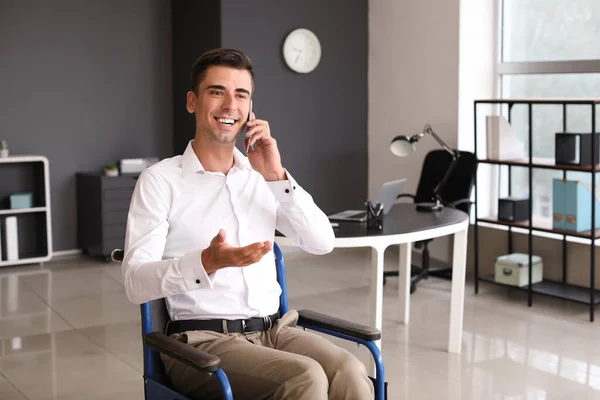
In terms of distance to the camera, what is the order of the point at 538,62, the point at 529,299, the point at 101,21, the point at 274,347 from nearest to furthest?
the point at 274,347
the point at 529,299
the point at 538,62
the point at 101,21

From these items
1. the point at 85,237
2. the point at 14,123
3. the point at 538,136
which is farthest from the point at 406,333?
the point at 14,123

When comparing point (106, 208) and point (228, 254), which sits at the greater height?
point (228, 254)

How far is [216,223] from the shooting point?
2.71 m

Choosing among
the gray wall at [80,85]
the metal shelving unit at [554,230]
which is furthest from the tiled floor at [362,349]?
the gray wall at [80,85]

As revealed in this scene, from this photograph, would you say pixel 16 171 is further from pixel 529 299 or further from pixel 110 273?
pixel 529 299

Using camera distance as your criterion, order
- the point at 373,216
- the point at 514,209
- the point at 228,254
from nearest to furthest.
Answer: the point at 228,254, the point at 373,216, the point at 514,209

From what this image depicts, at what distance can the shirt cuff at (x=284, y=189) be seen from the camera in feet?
8.91

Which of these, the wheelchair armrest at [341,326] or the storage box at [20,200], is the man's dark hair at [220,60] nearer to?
the wheelchair armrest at [341,326]

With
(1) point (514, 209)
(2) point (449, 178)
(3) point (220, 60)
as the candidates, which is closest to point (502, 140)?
(1) point (514, 209)

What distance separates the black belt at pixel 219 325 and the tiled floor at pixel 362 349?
4.84 ft

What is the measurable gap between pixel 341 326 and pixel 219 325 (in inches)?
15.3

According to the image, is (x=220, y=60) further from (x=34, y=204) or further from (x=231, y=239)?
(x=34, y=204)

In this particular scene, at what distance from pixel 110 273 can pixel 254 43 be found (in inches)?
89.0

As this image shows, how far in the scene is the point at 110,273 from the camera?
668 centimetres
